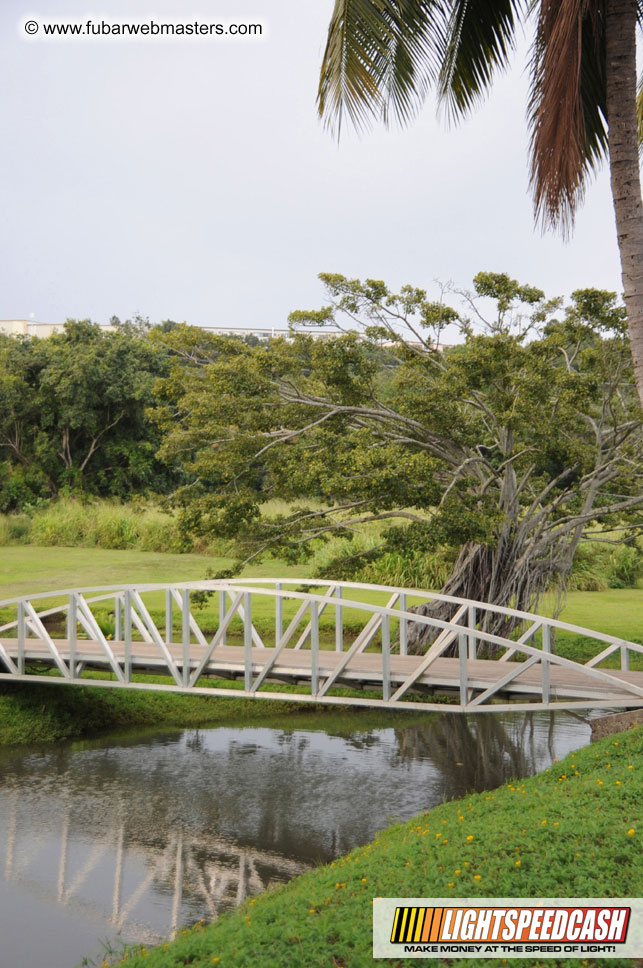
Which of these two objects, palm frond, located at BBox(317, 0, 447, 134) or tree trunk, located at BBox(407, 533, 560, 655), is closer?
palm frond, located at BBox(317, 0, 447, 134)

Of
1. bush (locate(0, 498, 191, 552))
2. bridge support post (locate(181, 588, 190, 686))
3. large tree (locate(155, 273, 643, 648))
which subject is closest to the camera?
bridge support post (locate(181, 588, 190, 686))

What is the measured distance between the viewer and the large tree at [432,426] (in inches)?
530

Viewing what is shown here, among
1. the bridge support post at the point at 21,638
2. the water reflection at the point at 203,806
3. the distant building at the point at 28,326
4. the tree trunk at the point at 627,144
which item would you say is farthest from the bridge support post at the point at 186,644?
the distant building at the point at 28,326

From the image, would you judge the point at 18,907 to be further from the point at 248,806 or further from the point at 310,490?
the point at 310,490

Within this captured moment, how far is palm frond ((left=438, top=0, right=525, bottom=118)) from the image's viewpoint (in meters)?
9.62

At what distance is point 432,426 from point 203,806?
6834 millimetres

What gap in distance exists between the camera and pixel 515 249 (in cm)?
2434

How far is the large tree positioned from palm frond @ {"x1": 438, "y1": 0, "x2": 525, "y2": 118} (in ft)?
13.1

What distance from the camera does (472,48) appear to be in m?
9.88

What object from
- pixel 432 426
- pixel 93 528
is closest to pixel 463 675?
pixel 432 426

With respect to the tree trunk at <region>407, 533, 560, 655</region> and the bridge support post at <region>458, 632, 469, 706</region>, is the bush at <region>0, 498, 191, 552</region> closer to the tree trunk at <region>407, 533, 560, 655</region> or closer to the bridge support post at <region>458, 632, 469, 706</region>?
the tree trunk at <region>407, 533, 560, 655</region>

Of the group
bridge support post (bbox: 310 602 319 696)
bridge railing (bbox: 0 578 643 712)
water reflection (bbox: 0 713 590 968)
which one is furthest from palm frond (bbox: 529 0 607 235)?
water reflection (bbox: 0 713 590 968)

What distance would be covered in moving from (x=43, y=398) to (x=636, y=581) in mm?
23197

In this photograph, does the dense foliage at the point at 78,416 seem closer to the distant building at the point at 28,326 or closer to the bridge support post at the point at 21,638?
the bridge support post at the point at 21,638
